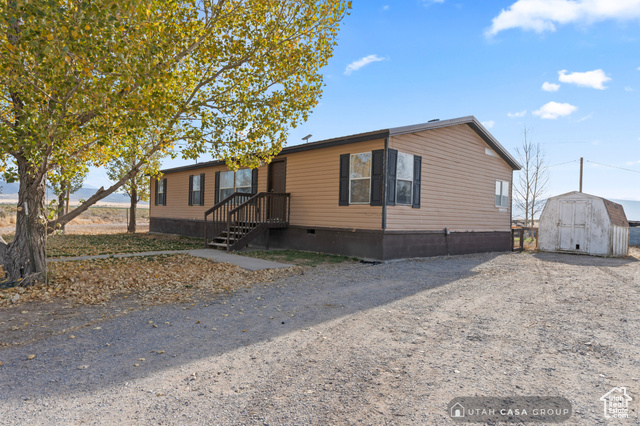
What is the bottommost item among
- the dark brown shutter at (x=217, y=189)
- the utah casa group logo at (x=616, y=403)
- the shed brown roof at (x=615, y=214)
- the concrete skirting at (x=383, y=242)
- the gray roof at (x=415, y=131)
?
the utah casa group logo at (x=616, y=403)

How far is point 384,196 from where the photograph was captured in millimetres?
10312

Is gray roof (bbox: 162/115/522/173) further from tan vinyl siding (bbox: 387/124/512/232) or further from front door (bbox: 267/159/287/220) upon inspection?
front door (bbox: 267/159/287/220)

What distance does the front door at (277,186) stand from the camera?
1296 cm

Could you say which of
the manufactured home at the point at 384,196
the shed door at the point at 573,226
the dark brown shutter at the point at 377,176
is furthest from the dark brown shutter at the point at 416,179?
the shed door at the point at 573,226

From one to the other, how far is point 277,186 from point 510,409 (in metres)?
11.6

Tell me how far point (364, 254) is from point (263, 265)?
300cm

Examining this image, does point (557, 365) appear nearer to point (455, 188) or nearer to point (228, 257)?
point (228, 257)

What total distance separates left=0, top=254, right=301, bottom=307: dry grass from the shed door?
11.2 meters

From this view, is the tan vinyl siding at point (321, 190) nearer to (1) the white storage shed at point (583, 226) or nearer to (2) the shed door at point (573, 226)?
(1) the white storage shed at point (583, 226)

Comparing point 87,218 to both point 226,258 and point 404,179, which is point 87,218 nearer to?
point 226,258

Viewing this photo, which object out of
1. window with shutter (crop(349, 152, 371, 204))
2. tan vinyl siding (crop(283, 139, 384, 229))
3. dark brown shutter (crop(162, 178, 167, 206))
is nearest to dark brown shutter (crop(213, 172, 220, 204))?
tan vinyl siding (crop(283, 139, 384, 229))

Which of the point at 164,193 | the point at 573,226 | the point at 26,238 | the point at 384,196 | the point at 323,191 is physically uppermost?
the point at 164,193

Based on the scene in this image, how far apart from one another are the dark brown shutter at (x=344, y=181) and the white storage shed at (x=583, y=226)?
8.56m

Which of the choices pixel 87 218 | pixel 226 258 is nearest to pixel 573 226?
pixel 226 258
